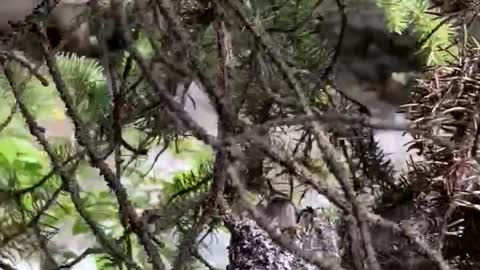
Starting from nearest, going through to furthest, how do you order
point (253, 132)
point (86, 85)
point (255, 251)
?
point (253, 132) → point (255, 251) → point (86, 85)

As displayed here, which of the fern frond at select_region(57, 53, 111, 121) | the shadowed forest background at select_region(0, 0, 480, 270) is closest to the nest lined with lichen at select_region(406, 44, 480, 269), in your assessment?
the shadowed forest background at select_region(0, 0, 480, 270)

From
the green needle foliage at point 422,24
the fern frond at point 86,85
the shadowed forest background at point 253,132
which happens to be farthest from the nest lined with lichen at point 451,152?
the fern frond at point 86,85

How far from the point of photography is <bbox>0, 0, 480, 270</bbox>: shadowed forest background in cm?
38

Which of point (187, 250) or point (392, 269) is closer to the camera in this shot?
point (187, 250)

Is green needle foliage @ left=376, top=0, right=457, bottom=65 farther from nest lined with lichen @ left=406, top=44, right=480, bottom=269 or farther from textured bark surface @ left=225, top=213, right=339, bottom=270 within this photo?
textured bark surface @ left=225, top=213, right=339, bottom=270

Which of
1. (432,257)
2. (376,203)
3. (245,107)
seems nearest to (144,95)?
(245,107)

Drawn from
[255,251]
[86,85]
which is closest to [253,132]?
[255,251]

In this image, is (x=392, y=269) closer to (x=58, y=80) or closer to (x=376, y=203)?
(x=376, y=203)

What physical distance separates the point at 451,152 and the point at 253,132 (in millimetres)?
210

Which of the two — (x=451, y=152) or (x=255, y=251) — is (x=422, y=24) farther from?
(x=255, y=251)

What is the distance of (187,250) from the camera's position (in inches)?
17.0

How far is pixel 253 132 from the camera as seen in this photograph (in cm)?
36

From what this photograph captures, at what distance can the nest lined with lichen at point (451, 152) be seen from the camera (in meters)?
0.51

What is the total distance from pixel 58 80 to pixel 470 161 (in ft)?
0.83
